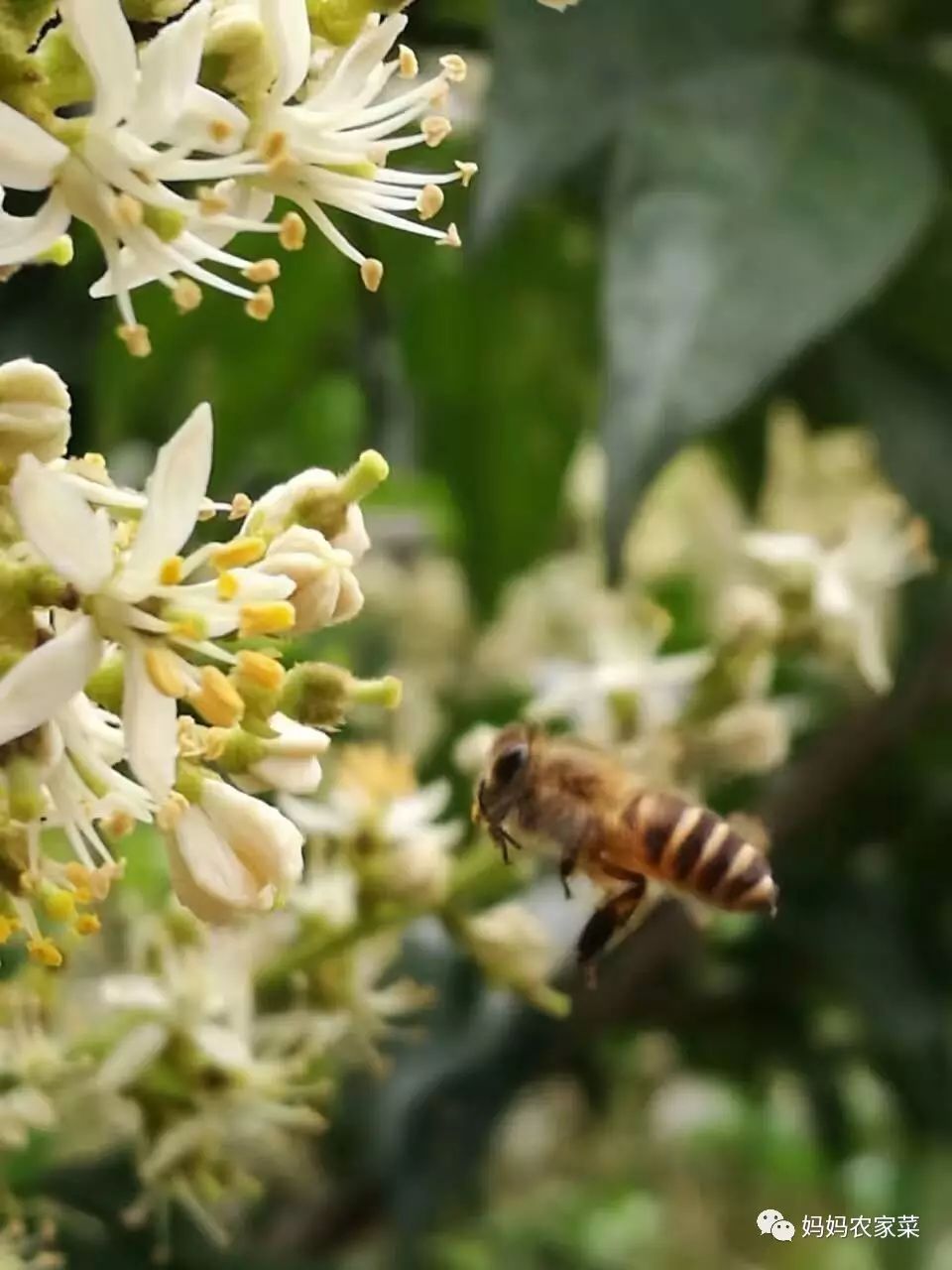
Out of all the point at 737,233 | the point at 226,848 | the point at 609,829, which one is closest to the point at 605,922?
the point at 609,829

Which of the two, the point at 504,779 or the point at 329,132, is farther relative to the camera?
the point at 504,779

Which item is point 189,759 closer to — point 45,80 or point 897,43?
point 45,80

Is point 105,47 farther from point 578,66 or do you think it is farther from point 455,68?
point 578,66

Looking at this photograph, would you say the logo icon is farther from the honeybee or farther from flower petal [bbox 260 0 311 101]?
flower petal [bbox 260 0 311 101]

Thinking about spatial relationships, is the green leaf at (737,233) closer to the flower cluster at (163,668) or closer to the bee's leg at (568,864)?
the bee's leg at (568,864)

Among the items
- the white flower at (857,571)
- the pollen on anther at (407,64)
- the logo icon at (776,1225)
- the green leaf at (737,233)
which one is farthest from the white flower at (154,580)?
the logo icon at (776,1225)

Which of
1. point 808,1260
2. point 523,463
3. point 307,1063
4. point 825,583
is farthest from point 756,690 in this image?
point 808,1260
